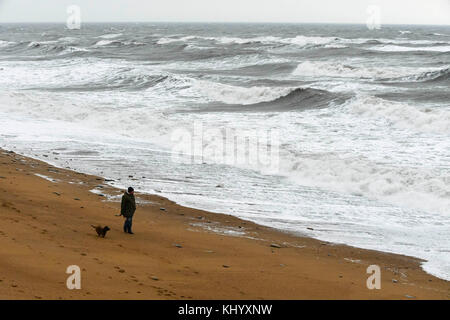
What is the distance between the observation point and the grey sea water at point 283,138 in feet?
38.9

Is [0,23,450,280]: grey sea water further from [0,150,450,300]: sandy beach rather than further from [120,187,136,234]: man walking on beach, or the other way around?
[120,187,136,234]: man walking on beach

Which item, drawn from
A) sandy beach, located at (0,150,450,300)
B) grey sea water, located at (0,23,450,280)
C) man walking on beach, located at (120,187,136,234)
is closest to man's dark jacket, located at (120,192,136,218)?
man walking on beach, located at (120,187,136,234)

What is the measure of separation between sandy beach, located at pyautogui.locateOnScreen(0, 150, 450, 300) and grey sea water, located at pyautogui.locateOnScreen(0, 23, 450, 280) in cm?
80

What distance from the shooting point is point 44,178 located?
13164 millimetres

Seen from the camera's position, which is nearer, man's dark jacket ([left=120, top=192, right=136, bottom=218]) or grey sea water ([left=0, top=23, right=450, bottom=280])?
man's dark jacket ([left=120, top=192, right=136, bottom=218])

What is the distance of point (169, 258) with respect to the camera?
841 cm

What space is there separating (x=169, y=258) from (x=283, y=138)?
1155 centimetres

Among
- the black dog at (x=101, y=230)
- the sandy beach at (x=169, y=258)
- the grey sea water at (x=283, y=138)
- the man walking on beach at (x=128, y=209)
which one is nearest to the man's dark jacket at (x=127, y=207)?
the man walking on beach at (x=128, y=209)

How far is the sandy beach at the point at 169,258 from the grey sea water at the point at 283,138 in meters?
0.80

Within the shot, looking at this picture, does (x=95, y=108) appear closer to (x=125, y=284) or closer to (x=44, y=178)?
(x=44, y=178)

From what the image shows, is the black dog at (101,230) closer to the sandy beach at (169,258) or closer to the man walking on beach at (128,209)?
the sandy beach at (169,258)

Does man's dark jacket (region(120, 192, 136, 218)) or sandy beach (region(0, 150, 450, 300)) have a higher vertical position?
man's dark jacket (region(120, 192, 136, 218))

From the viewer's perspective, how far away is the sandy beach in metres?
7.00
